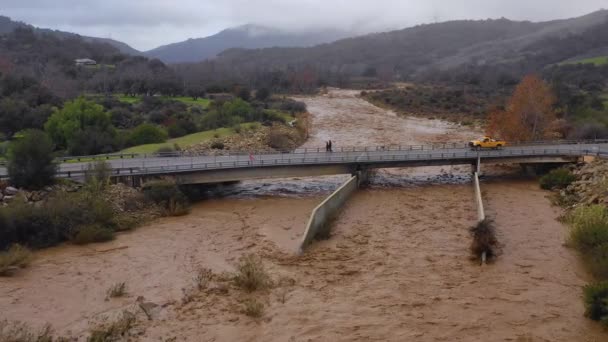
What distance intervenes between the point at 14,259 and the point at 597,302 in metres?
22.4

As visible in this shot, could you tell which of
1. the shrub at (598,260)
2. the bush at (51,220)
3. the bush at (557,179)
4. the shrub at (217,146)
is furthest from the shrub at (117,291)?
the bush at (557,179)

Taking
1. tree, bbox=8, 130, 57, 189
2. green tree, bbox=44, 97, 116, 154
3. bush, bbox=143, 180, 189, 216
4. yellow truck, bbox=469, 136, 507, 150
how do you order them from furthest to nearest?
green tree, bbox=44, 97, 116, 154 → yellow truck, bbox=469, 136, 507, 150 → bush, bbox=143, 180, 189, 216 → tree, bbox=8, 130, 57, 189

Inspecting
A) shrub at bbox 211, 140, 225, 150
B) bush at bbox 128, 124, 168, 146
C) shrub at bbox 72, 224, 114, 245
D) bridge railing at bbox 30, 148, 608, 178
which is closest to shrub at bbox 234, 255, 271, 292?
shrub at bbox 72, 224, 114, 245

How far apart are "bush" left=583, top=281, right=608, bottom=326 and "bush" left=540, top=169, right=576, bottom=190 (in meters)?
19.8

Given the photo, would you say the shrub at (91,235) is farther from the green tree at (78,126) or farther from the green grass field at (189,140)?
the green tree at (78,126)

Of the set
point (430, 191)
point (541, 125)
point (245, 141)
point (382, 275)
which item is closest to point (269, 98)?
point (245, 141)

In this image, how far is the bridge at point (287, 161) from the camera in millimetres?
32406

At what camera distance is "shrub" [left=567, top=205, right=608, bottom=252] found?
22.4 m

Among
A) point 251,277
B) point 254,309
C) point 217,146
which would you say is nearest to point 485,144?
point 217,146

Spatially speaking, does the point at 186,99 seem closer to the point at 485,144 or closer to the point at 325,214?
the point at 485,144

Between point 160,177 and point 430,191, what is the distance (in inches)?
737

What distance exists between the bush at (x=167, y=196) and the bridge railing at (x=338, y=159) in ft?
4.69

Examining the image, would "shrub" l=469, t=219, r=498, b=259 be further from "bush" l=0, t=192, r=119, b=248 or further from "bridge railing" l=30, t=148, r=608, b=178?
"bush" l=0, t=192, r=119, b=248

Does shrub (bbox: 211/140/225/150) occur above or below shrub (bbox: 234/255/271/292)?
above
